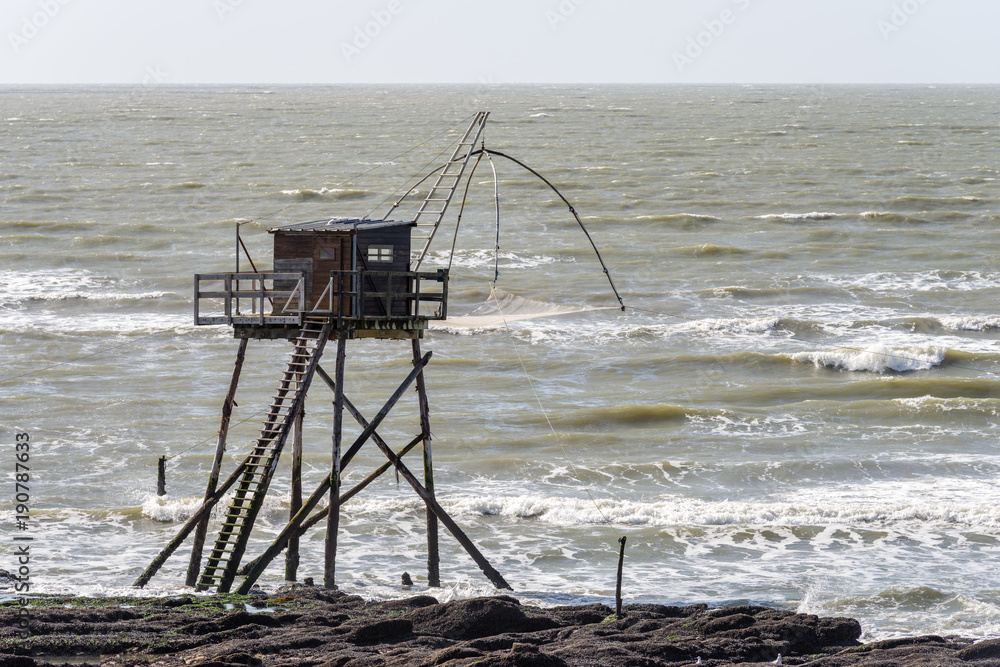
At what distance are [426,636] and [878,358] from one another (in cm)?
2356

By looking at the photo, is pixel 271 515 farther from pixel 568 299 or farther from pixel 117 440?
pixel 568 299

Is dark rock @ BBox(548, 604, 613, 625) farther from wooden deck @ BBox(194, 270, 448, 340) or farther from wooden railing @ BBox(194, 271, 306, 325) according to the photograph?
wooden railing @ BBox(194, 271, 306, 325)

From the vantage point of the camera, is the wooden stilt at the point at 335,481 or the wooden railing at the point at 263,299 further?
the wooden stilt at the point at 335,481

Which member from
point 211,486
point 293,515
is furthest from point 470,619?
point 211,486

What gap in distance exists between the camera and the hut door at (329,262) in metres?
16.1

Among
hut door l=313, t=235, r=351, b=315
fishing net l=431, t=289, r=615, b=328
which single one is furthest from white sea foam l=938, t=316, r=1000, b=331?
hut door l=313, t=235, r=351, b=315

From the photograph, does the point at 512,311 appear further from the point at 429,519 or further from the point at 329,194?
the point at 329,194

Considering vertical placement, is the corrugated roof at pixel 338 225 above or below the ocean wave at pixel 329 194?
below

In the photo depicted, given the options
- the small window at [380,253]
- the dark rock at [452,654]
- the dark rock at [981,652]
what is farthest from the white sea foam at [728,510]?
the dark rock at [452,654]

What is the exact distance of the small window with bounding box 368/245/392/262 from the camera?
53.6 feet

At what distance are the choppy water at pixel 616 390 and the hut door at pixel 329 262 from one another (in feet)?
14.1

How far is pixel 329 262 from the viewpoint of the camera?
16.2m

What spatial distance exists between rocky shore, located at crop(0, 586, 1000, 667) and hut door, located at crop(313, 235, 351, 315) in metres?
4.02

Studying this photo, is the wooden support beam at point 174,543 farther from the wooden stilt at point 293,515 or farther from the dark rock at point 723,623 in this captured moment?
the dark rock at point 723,623
